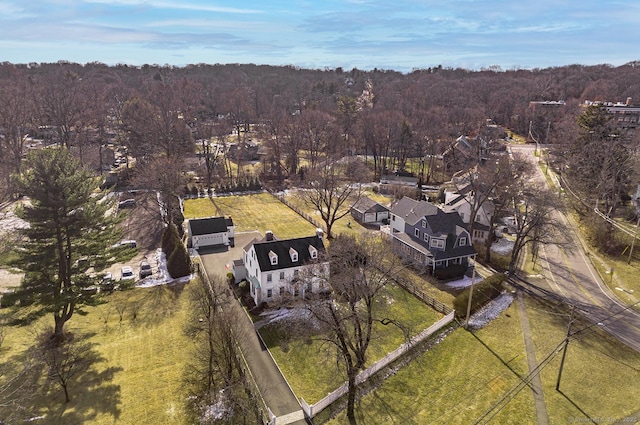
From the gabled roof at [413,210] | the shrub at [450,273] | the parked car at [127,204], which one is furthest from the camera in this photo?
the parked car at [127,204]

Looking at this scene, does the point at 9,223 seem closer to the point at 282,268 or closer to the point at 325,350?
the point at 282,268

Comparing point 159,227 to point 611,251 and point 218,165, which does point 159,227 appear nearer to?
point 218,165

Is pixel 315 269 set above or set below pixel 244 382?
above

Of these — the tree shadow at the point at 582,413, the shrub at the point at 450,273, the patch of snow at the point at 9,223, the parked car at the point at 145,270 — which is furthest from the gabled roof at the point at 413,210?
the patch of snow at the point at 9,223

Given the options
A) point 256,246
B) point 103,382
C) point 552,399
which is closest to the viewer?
point 552,399

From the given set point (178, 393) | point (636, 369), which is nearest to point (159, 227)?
point (178, 393)

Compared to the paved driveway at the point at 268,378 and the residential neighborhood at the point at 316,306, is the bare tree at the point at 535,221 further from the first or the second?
the paved driveway at the point at 268,378
